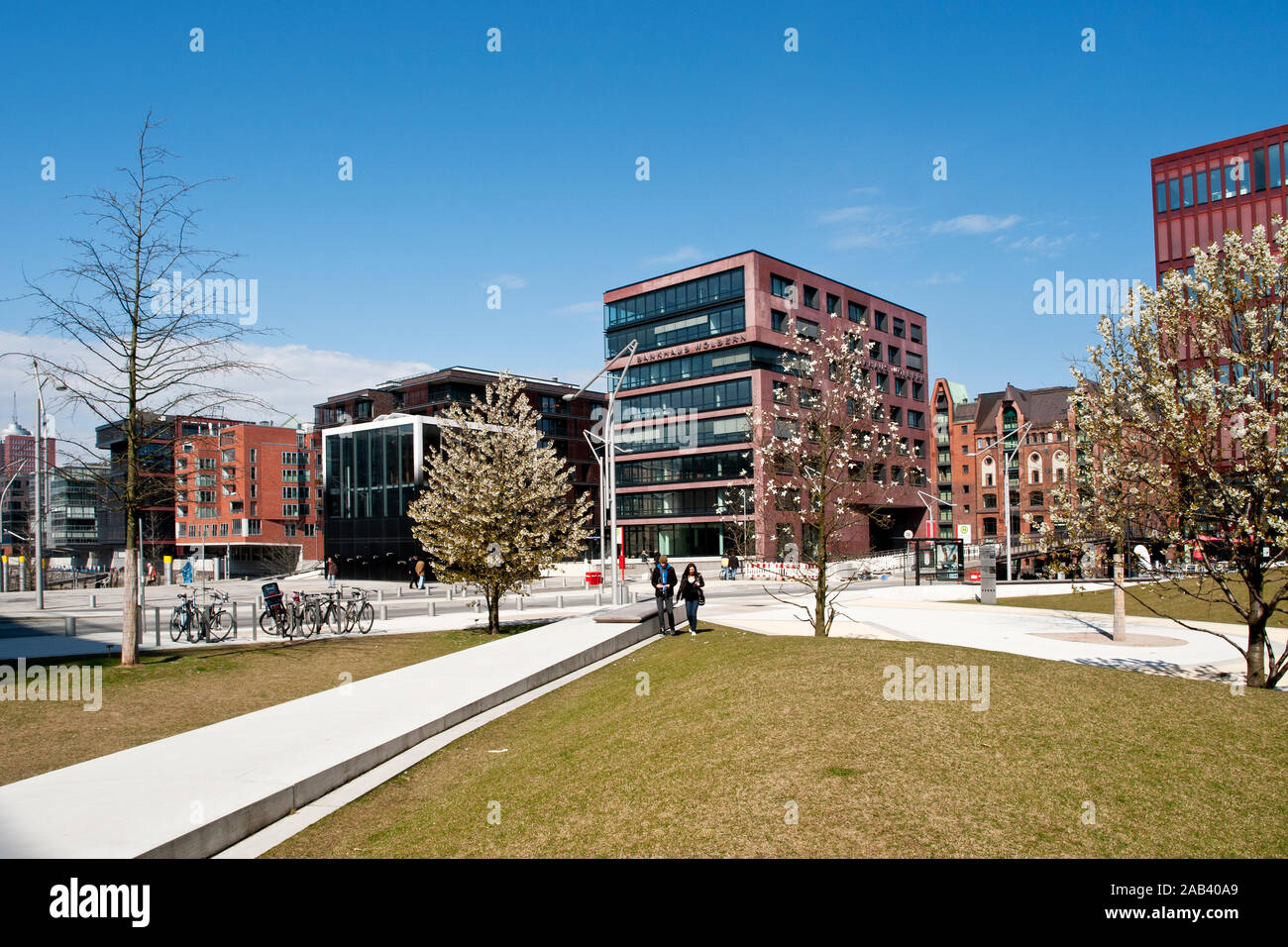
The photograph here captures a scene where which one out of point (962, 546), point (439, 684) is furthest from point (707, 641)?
point (962, 546)

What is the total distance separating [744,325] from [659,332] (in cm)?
968

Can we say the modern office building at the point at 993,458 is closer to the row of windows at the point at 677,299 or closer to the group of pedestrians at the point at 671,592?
the row of windows at the point at 677,299

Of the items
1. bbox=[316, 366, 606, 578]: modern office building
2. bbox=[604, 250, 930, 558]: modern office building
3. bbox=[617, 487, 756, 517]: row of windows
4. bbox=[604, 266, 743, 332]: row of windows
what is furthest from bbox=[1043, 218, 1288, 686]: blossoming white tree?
bbox=[604, 266, 743, 332]: row of windows

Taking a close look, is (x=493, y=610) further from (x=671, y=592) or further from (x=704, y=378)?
(x=704, y=378)

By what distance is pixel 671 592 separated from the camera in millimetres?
20000

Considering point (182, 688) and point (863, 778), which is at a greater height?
point (863, 778)

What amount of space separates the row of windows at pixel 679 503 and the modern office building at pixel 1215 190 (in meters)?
33.9

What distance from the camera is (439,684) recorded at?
13.7m

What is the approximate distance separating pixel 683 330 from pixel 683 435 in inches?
372

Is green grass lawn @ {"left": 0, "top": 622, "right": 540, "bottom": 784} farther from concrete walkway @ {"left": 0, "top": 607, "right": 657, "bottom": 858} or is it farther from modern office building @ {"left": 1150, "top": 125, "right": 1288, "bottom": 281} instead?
modern office building @ {"left": 1150, "top": 125, "right": 1288, "bottom": 281}

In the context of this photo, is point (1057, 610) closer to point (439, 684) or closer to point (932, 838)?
point (439, 684)

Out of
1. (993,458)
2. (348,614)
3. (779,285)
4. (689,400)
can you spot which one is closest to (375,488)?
(689,400)
